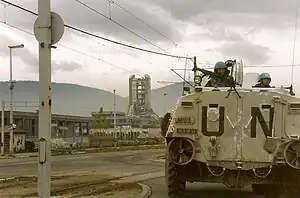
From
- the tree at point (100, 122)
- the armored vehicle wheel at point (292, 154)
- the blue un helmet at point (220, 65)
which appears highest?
the blue un helmet at point (220, 65)

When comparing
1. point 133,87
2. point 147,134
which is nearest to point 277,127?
point 147,134

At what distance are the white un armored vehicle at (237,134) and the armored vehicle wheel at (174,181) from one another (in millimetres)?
287

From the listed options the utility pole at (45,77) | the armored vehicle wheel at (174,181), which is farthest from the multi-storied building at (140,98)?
the utility pole at (45,77)

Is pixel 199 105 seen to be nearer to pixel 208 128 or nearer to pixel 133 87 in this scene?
pixel 208 128

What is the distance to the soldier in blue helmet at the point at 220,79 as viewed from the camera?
13.6 meters

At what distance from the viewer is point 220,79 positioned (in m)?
13.8

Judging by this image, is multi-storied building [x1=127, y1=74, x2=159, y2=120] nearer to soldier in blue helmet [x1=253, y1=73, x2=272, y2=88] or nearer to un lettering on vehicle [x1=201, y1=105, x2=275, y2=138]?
soldier in blue helmet [x1=253, y1=73, x2=272, y2=88]

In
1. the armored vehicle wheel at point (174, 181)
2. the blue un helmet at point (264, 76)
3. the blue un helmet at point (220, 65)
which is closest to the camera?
the armored vehicle wheel at point (174, 181)

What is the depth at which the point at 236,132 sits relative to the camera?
12055 millimetres

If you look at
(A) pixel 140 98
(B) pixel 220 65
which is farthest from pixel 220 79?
(A) pixel 140 98

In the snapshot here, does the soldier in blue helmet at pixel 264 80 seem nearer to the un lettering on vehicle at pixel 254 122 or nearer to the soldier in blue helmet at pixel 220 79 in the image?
the soldier in blue helmet at pixel 220 79

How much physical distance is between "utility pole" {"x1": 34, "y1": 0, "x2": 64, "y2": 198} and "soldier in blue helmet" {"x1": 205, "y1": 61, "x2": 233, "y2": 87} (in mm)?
5183

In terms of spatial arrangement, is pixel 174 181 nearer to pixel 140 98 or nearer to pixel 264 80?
pixel 264 80

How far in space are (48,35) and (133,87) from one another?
3985 inches
